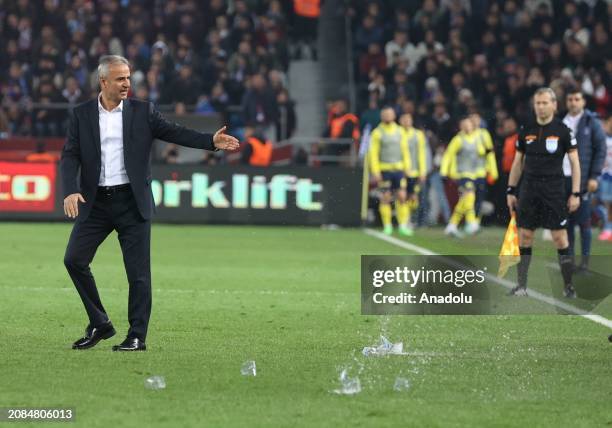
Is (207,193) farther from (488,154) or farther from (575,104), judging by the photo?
(575,104)

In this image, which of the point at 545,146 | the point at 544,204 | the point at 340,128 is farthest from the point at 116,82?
the point at 340,128

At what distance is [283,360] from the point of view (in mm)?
8703

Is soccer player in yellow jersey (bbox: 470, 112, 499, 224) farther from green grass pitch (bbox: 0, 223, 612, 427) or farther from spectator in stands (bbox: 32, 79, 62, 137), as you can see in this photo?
spectator in stands (bbox: 32, 79, 62, 137)

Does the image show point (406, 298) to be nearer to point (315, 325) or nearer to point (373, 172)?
point (315, 325)

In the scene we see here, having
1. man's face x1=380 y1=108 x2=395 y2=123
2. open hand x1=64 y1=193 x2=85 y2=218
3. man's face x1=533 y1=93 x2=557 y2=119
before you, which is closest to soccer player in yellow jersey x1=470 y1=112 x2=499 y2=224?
man's face x1=380 y1=108 x2=395 y2=123

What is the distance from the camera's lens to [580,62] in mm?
29016

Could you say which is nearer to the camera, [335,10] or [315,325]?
[315,325]

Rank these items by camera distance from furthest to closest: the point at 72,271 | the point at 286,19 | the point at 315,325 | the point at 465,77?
1. the point at 286,19
2. the point at 465,77
3. the point at 315,325
4. the point at 72,271

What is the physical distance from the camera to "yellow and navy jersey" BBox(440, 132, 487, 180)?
76.1 ft

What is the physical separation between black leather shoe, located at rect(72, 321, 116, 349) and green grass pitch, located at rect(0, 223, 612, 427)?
10cm

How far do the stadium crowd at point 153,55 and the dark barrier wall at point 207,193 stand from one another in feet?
11.3

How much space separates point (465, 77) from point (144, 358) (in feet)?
69.2

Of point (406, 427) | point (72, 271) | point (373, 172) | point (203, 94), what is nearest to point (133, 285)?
point (72, 271)

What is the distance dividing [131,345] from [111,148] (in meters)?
1.30
